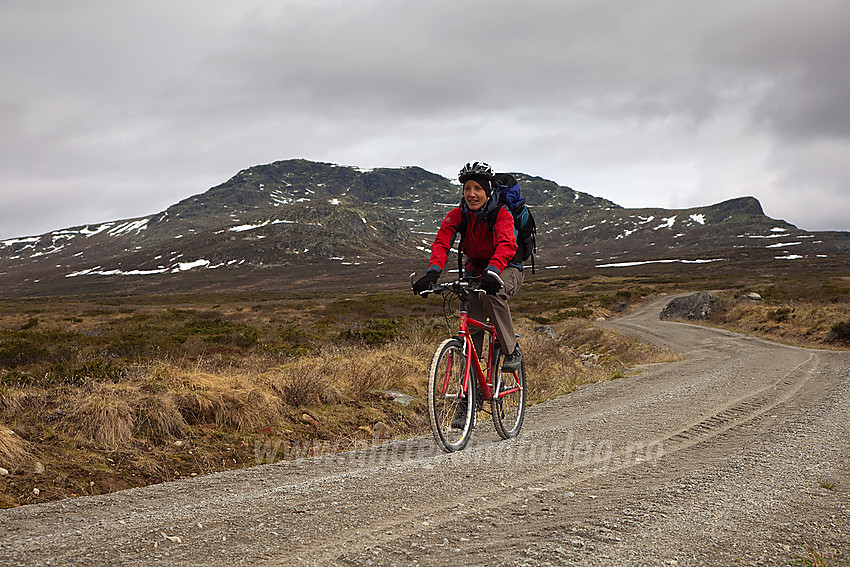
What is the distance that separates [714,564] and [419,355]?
9466 millimetres

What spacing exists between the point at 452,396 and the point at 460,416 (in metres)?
0.27

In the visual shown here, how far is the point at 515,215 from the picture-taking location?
5.68 metres

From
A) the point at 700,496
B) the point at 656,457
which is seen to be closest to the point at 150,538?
the point at 700,496

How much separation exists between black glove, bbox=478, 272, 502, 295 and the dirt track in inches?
59.4

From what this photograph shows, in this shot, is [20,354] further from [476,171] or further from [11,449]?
[476,171]

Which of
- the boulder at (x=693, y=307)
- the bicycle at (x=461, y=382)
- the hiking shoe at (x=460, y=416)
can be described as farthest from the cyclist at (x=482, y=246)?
the boulder at (x=693, y=307)

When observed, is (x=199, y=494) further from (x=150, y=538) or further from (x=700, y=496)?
(x=700, y=496)

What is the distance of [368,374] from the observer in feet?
29.1

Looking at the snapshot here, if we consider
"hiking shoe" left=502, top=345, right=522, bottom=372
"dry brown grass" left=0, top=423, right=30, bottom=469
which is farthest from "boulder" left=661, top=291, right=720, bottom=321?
"dry brown grass" left=0, top=423, right=30, bottom=469

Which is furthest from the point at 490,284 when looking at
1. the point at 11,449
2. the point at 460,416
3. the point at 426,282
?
the point at 11,449

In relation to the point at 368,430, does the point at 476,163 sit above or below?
above

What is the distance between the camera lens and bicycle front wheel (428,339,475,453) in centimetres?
533

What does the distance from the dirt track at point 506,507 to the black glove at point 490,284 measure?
1.51m

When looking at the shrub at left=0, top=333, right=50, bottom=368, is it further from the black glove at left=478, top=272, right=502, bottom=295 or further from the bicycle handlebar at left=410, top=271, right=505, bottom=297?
the black glove at left=478, top=272, right=502, bottom=295
